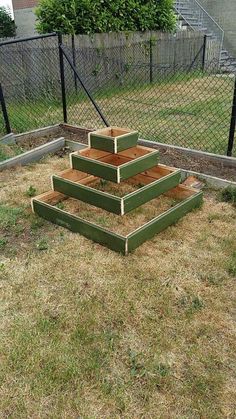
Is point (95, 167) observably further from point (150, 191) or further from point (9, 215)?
point (9, 215)

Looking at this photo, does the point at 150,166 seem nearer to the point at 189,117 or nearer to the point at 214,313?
the point at 214,313

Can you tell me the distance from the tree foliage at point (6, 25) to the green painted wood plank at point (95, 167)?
50.5ft

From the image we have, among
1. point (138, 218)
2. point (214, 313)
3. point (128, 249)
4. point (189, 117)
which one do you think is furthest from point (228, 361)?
point (189, 117)

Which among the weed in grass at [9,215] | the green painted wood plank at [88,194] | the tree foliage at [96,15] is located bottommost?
the weed in grass at [9,215]

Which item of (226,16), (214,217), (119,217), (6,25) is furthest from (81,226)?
(6,25)

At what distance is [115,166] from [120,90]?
646 centimetres

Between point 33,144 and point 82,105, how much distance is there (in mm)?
2839

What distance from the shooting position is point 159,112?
693 cm

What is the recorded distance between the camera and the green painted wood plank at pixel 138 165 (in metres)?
3.00

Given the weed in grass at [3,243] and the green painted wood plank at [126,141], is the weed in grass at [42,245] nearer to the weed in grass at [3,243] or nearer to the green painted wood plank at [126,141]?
the weed in grass at [3,243]

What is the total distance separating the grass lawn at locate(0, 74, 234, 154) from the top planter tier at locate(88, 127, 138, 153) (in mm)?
1845

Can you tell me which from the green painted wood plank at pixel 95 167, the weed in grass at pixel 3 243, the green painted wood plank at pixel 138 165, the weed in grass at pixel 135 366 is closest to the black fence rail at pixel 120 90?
the green painted wood plank at pixel 138 165

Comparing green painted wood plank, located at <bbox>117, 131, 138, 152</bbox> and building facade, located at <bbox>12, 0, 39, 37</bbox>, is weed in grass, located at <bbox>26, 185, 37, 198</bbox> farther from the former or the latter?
building facade, located at <bbox>12, 0, 39, 37</bbox>

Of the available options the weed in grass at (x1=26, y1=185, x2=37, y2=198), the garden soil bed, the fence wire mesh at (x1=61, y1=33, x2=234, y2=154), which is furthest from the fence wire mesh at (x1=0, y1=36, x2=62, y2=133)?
the weed in grass at (x1=26, y1=185, x2=37, y2=198)
